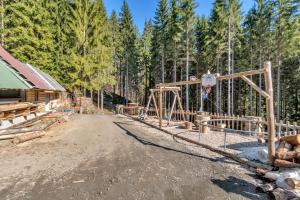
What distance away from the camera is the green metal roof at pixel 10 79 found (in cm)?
1170

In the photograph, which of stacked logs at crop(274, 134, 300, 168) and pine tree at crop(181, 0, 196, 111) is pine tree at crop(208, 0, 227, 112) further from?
stacked logs at crop(274, 134, 300, 168)

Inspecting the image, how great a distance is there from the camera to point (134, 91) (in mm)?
59719

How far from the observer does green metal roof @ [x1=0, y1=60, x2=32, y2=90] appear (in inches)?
461

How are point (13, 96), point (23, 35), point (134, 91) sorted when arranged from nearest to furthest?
point (13, 96) < point (23, 35) < point (134, 91)

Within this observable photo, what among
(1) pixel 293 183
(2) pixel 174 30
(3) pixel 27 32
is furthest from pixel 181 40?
(1) pixel 293 183

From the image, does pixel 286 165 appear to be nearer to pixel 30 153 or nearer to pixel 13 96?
pixel 30 153

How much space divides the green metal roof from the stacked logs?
13.0 metres

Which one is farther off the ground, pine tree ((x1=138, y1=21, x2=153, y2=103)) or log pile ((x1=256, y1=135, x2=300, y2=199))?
pine tree ((x1=138, y1=21, x2=153, y2=103))

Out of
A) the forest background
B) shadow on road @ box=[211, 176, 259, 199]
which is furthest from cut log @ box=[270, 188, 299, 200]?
the forest background

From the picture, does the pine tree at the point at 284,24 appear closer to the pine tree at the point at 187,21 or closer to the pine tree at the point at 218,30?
the pine tree at the point at 218,30

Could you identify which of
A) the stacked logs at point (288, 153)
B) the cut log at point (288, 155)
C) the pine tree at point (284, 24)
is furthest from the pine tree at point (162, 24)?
the cut log at point (288, 155)

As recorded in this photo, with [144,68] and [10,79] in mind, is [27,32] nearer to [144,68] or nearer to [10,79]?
[10,79]

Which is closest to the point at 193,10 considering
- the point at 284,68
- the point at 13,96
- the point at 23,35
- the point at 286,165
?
the point at 284,68

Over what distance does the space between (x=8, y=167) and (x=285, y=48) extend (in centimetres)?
2639
